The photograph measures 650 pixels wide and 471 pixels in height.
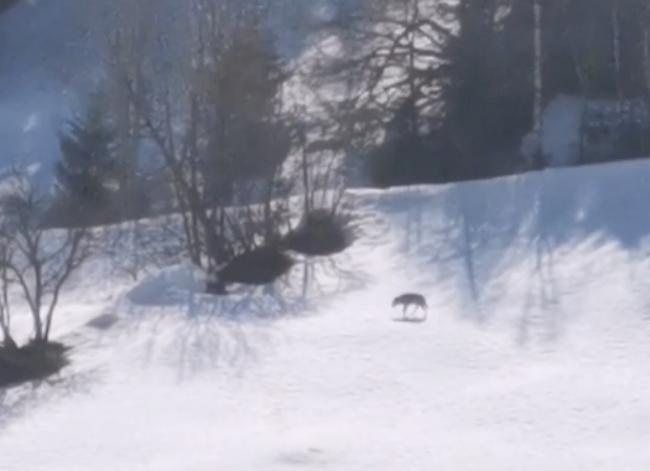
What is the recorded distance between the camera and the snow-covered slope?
18375mm

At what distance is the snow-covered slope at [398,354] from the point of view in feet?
60.3

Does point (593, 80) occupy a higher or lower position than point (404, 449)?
higher

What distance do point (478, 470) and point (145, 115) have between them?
11.8 metres

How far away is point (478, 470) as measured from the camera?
17.2 m

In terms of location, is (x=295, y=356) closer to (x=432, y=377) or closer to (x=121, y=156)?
(x=432, y=377)

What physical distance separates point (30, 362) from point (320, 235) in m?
5.37

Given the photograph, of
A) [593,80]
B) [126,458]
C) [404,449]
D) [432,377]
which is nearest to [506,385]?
[432,377]

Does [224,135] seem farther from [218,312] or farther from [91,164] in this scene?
[91,164]

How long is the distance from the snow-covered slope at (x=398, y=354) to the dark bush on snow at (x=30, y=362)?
0.27 meters

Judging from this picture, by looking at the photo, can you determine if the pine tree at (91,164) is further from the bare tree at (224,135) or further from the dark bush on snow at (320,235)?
the dark bush on snow at (320,235)

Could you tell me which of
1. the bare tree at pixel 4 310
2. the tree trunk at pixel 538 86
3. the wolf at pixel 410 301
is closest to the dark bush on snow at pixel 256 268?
the bare tree at pixel 4 310

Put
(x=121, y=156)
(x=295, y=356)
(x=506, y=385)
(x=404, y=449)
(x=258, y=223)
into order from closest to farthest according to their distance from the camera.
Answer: (x=404, y=449)
(x=506, y=385)
(x=295, y=356)
(x=258, y=223)
(x=121, y=156)

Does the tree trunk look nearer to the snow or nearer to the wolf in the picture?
the snow

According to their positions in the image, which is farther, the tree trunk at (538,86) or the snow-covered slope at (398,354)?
the tree trunk at (538,86)
